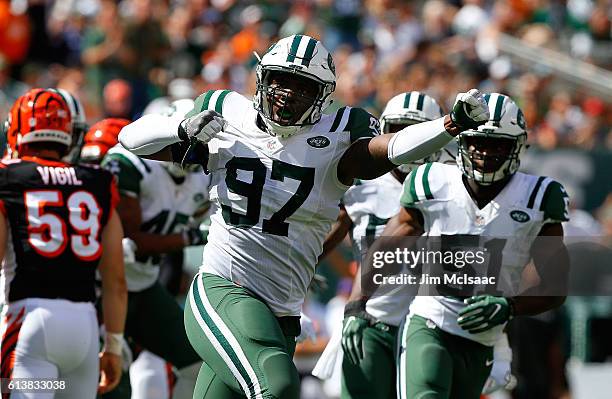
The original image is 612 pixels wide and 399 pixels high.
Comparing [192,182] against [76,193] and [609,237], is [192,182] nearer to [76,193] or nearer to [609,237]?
[76,193]

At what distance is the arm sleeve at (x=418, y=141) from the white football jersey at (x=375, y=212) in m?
1.63

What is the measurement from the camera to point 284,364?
15.3 ft

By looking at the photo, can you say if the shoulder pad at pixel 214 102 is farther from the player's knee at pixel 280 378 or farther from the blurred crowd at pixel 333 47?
the blurred crowd at pixel 333 47

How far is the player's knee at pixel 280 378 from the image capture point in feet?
15.1

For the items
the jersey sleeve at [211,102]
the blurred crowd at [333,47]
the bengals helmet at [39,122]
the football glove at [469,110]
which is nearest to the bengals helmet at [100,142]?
the bengals helmet at [39,122]

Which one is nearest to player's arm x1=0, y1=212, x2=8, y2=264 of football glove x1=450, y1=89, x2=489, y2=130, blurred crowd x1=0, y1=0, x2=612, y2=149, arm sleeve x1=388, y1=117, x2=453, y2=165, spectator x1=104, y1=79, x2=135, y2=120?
arm sleeve x1=388, y1=117, x2=453, y2=165

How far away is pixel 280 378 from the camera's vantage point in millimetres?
4613

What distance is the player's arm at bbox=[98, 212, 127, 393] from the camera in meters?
5.60

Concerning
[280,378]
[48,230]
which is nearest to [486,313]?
[280,378]

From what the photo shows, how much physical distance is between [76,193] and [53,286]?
41 cm

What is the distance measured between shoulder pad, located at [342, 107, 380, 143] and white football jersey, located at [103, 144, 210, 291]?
1.93 meters

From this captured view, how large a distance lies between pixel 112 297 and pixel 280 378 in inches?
52.9

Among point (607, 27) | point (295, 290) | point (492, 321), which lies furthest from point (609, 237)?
point (295, 290)

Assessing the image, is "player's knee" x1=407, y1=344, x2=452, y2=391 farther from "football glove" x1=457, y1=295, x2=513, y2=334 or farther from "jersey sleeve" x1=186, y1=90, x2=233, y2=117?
"jersey sleeve" x1=186, y1=90, x2=233, y2=117
